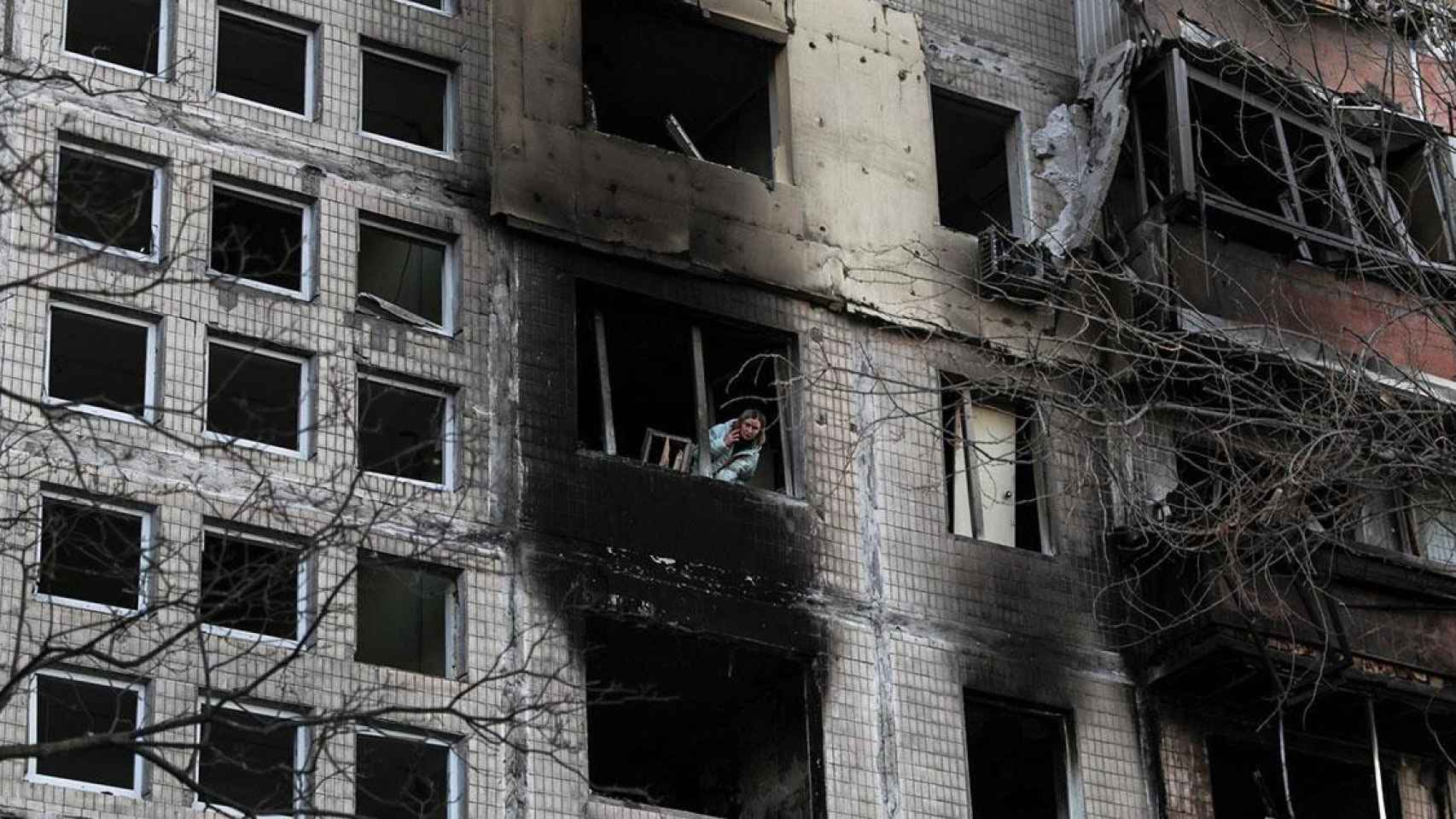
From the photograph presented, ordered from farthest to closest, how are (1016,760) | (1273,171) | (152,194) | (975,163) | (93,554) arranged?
(975,163), (1273,171), (1016,760), (152,194), (93,554)

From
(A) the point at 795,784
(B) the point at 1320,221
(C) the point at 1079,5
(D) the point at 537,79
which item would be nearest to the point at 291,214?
(D) the point at 537,79

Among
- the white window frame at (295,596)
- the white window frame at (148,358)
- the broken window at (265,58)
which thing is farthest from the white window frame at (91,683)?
the broken window at (265,58)

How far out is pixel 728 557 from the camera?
22.4 m

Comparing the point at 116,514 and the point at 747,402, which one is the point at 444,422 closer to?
the point at 116,514

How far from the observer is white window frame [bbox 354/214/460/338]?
22125 mm

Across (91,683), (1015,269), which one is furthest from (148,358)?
(1015,269)

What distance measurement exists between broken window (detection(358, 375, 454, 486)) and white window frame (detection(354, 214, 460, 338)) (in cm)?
56

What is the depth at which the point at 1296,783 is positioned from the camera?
25.7 meters

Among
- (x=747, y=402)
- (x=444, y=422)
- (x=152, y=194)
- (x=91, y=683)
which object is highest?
(x=152, y=194)

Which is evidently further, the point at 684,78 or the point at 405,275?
the point at 684,78

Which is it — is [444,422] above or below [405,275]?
below

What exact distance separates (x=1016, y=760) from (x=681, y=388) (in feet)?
14.5

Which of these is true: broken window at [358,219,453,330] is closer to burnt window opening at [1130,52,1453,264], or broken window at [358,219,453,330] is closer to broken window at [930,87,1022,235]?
broken window at [930,87,1022,235]

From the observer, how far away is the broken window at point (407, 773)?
2019 cm
